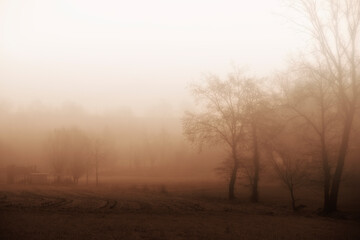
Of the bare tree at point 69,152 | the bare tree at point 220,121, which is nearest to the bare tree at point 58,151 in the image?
the bare tree at point 69,152

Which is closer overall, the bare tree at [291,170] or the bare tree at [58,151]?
the bare tree at [291,170]

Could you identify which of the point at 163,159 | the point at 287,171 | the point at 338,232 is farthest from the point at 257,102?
the point at 163,159

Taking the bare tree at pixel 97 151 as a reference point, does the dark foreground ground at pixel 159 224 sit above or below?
below

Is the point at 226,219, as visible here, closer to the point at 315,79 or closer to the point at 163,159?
the point at 315,79

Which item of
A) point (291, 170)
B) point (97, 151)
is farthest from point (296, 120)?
point (97, 151)

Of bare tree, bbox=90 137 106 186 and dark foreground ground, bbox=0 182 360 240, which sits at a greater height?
bare tree, bbox=90 137 106 186

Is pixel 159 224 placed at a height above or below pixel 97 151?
below

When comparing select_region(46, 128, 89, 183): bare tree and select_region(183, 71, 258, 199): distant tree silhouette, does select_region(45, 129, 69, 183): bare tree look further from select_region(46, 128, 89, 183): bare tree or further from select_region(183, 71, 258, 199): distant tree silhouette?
select_region(183, 71, 258, 199): distant tree silhouette

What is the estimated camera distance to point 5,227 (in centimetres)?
1769

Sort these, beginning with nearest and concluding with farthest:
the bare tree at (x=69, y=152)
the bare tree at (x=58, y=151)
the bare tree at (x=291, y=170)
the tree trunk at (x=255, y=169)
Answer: the bare tree at (x=291, y=170), the tree trunk at (x=255, y=169), the bare tree at (x=69, y=152), the bare tree at (x=58, y=151)

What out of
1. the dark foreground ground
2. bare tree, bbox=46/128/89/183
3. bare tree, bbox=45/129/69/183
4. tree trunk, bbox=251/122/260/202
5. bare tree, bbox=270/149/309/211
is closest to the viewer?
the dark foreground ground

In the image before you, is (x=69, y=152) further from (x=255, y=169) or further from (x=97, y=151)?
(x=255, y=169)

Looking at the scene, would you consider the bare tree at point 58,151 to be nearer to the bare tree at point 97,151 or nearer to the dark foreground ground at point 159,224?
the bare tree at point 97,151

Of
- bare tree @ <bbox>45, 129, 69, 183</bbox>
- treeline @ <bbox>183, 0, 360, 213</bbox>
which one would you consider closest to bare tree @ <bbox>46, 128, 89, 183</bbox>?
bare tree @ <bbox>45, 129, 69, 183</bbox>
